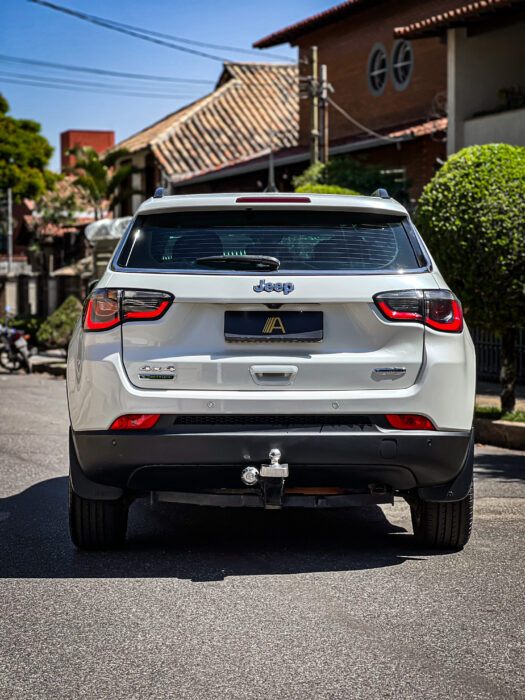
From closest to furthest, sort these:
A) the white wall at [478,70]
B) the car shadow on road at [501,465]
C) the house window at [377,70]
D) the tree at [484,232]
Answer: the car shadow on road at [501,465] → the tree at [484,232] → the white wall at [478,70] → the house window at [377,70]

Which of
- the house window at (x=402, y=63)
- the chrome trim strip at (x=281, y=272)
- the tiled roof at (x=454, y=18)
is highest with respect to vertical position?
the house window at (x=402, y=63)

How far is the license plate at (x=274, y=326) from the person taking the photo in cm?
554

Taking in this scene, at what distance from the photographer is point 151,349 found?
5555 mm

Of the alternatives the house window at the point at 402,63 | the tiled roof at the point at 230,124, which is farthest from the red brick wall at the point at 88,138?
the house window at the point at 402,63

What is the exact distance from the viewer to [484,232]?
11.4m

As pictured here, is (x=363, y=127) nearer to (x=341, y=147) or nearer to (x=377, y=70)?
(x=377, y=70)

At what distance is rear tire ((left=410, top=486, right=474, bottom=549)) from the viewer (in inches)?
237

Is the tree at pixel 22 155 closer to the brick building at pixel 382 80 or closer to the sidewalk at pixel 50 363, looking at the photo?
the brick building at pixel 382 80

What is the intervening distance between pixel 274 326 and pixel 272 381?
0.27 metres

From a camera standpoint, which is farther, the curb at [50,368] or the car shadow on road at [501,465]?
the curb at [50,368]

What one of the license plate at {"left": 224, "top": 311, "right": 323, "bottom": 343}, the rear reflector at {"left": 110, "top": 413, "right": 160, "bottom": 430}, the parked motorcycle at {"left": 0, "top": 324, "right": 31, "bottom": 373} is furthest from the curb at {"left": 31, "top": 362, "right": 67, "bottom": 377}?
the license plate at {"left": 224, "top": 311, "right": 323, "bottom": 343}

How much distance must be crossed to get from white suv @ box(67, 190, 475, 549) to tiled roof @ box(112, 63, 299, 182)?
31436 millimetres

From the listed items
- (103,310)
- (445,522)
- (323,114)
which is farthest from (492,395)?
(323,114)

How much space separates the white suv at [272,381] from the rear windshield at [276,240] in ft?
0.05
